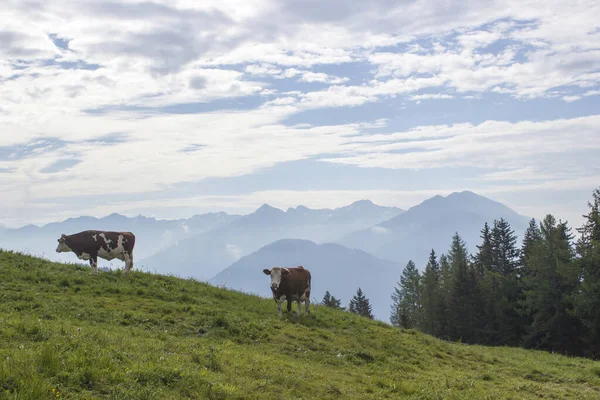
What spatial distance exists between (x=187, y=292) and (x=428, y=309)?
2221 inches

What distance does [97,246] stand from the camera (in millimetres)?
26359

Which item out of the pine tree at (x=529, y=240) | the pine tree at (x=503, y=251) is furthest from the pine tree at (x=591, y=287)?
the pine tree at (x=503, y=251)

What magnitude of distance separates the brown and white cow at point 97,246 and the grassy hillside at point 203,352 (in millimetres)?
889

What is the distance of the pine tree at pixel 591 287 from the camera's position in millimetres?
41759

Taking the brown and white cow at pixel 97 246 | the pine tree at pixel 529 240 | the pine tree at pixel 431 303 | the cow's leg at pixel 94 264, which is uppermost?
the pine tree at pixel 529 240

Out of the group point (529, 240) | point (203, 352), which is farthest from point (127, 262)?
point (529, 240)

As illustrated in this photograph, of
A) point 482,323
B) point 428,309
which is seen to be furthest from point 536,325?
point 428,309

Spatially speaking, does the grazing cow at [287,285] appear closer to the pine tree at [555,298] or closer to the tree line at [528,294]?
the tree line at [528,294]

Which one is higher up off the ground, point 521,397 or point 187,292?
point 187,292

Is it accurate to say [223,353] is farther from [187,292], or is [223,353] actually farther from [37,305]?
[187,292]

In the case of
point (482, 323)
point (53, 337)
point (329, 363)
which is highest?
point (53, 337)

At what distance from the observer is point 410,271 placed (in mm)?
99062

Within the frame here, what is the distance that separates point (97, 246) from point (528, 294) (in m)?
42.2

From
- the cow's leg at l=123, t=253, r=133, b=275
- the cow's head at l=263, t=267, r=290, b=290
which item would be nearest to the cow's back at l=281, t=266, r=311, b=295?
the cow's head at l=263, t=267, r=290, b=290
